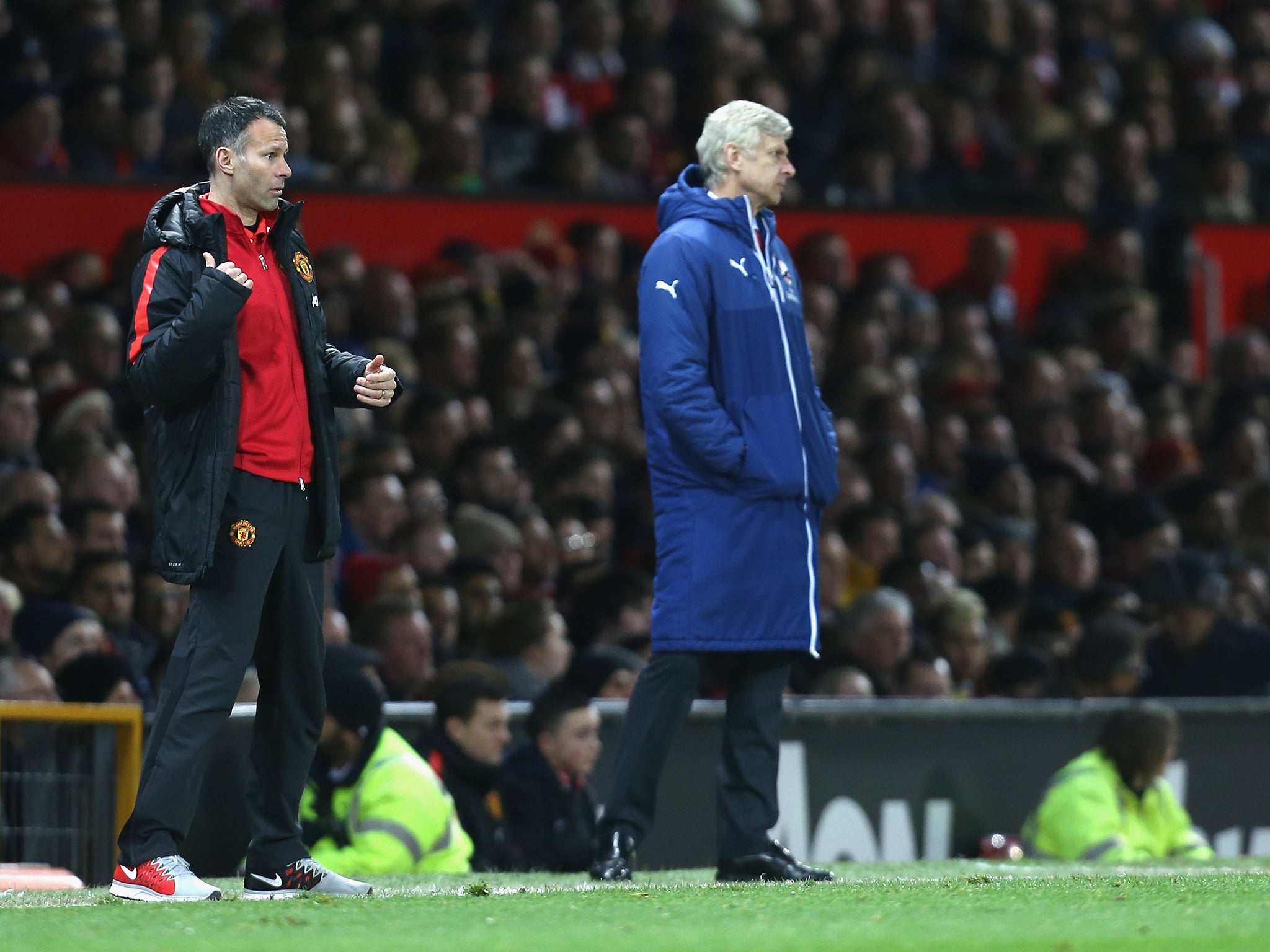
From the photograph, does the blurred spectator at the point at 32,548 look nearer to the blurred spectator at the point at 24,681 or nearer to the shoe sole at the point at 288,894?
the blurred spectator at the point at 24,681

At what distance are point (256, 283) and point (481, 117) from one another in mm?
8035

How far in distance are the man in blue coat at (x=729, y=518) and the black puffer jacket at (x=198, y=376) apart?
881 millimetres

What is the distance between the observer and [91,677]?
24.0 ft

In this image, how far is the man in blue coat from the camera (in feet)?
18.0

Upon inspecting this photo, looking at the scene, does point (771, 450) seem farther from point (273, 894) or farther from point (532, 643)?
point (532, 643)

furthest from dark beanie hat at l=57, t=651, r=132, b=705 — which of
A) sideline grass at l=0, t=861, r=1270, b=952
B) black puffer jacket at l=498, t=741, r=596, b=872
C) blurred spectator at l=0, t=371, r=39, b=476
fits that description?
sideline grass at l=0, t=861, r=1270, b=952

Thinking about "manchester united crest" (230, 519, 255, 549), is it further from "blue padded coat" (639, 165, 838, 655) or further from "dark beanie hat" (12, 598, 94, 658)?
"dark beanie hat" (12, 598, 94, 658)

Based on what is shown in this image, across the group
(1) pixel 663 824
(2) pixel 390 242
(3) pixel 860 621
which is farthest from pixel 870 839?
(2) pixel 390 242

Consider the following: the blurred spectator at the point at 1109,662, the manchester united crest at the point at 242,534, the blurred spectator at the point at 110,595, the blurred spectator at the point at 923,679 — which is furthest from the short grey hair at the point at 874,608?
the manchester united crest at the point at 242,534

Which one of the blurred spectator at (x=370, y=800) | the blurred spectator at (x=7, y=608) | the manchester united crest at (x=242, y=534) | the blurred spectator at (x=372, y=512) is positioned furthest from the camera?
the blurred spectator at (x=372, y=512)

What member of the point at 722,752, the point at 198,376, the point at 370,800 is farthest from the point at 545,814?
the point at 198,376

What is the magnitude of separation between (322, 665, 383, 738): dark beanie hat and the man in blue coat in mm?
1625

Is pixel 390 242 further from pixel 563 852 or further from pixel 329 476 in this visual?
pixel 329 476

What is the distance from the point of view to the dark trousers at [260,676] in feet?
15.6
